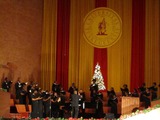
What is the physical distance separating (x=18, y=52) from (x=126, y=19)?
8.03 metres

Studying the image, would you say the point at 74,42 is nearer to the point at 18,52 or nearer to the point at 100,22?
the point at 100,22

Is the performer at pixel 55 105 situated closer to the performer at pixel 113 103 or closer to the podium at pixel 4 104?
the podium at pixel 4 104

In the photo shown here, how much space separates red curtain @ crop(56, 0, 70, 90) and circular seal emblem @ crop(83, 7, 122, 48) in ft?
4.81

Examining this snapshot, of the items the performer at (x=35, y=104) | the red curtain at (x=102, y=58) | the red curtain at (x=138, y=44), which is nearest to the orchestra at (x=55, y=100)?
the performer at (x=35, y=104)

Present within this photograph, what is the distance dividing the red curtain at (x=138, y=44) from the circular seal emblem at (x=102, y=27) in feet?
3.85

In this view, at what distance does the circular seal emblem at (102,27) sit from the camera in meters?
25.5

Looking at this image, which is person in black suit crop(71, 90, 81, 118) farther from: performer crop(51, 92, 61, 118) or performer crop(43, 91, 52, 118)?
performer crop(43, 91, 52, 118)

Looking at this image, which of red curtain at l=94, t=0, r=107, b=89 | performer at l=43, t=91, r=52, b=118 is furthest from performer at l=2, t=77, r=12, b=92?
red curtain at l=94, t=0, r=107, b=89

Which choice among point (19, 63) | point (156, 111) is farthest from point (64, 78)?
point (156, 111)

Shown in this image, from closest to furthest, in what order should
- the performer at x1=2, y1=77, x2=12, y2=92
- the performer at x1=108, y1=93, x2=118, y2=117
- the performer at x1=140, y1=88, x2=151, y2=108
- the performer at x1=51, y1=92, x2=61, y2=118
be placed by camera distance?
the performer at x1=51, y1=92, x2=61, y2=118
the performer at x1=140, y1=88, x2=151, y2=108
the performer at x1=108, y1=93, x2=118, y2=117
the performer at x1=2, y1=77, x2=12, y2=92

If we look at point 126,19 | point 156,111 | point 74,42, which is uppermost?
point 126,19

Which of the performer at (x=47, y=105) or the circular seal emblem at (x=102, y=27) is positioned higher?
the circular seal emblem at (x=102, y=27)

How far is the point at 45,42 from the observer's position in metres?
26.2

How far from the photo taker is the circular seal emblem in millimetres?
25528
